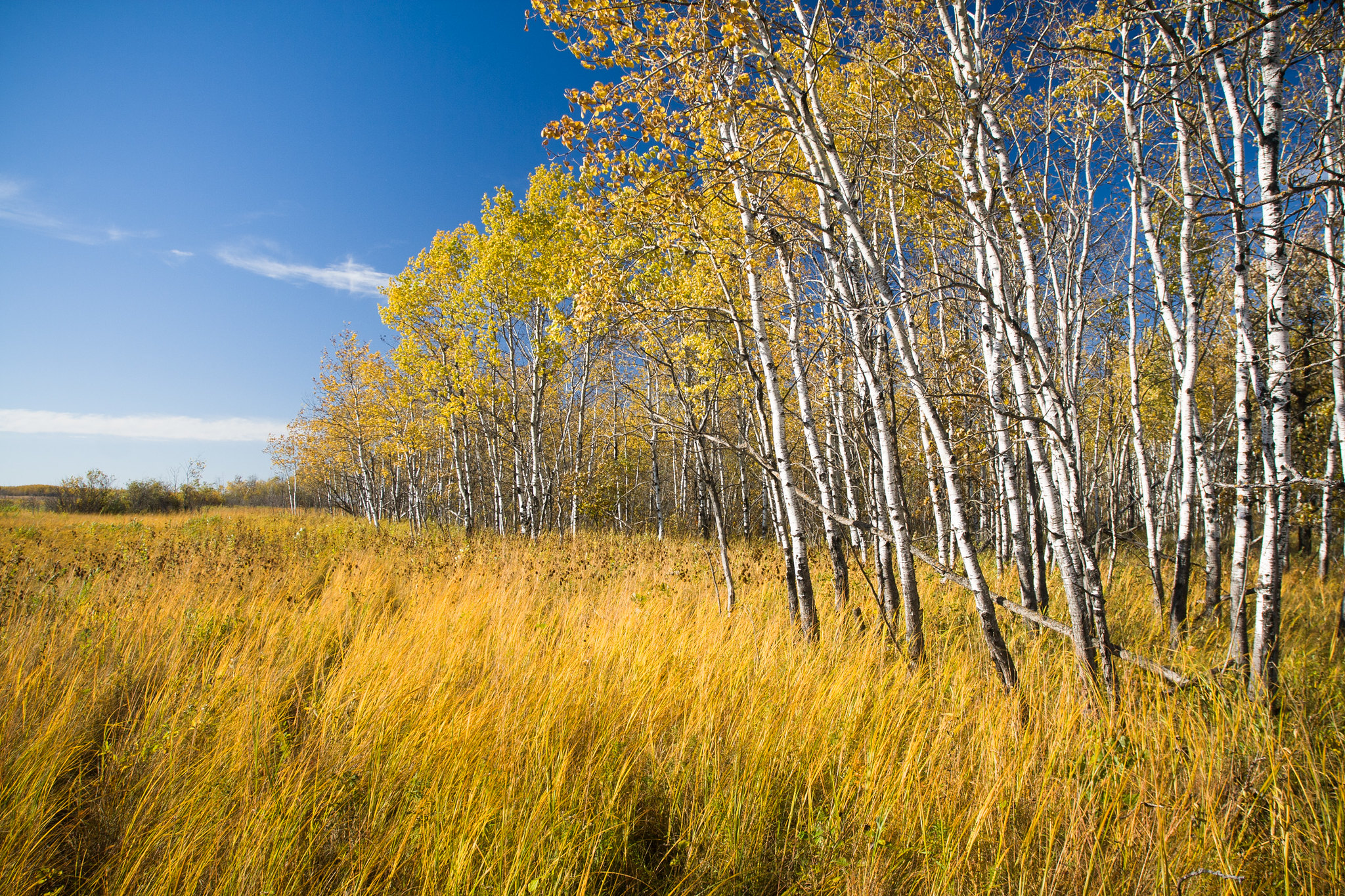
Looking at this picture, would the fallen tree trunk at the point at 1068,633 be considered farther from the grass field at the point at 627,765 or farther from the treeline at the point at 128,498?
the treeline at the point at 128,498

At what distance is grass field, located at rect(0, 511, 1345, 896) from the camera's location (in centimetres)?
180

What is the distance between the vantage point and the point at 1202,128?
4820 mm

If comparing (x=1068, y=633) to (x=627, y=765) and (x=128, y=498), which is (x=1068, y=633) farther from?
(x=128, y=498)

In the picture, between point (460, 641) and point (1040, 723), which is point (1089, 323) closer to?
point (1040, 723)

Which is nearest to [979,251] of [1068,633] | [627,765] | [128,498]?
[1068,633]

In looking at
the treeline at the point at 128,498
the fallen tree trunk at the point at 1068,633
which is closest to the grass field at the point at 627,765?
the fallen tree trunk at the point at 1068,633

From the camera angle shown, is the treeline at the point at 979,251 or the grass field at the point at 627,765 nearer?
the grass field at the point at 627,765

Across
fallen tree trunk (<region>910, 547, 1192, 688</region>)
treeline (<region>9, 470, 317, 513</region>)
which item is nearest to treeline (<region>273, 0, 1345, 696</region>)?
fallen tree trunk (<region>910, 547, 1192, 688</region>)

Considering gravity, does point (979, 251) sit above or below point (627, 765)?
above

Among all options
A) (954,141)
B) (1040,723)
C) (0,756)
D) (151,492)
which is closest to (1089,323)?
(954,141)

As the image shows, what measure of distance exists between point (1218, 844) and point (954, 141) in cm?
365

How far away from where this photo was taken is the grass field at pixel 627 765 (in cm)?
180

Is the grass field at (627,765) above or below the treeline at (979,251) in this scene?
below

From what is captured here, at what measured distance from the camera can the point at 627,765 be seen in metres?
2.28
